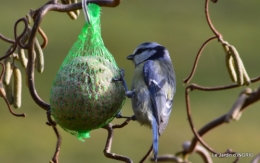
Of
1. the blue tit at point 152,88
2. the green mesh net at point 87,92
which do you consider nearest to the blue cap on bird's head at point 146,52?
the blue tit at point 152,88

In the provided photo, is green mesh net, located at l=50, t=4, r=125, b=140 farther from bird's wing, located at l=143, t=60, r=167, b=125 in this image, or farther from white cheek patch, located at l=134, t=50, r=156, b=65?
white cheek patch, located at l=134, t=50, r=156, b=65

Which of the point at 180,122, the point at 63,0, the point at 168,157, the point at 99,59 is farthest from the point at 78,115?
the point at 180,122

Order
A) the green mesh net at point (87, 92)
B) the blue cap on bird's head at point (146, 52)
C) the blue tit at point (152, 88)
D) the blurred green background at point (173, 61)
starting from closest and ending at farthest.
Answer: the green mesh net at point (87, 92), the blue tit at point (152, 88), the blue cap on bird's head at point (146, 52), the blurred green background at point (173, 61)

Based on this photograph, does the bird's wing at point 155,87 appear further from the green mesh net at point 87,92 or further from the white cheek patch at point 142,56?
the green mesh net at point 87,92

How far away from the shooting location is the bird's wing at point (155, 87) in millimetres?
3346

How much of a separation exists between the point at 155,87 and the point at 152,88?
0.03 m

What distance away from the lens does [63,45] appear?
14109 mm

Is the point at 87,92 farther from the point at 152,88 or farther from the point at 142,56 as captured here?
the point at 142,56

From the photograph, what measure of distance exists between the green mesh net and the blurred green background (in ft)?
23.2

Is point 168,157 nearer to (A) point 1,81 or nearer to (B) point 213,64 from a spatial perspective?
(A) point 1,81

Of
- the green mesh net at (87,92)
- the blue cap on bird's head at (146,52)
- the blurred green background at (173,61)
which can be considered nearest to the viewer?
the green mesh net at (87,92)

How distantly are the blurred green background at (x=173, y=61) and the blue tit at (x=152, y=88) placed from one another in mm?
6374

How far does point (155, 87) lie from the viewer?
341 cm

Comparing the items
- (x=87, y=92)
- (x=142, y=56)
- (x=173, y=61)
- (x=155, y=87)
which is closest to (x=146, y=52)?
(x=142, y=56)
